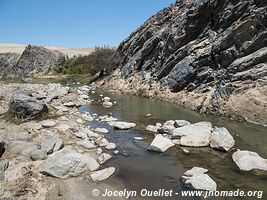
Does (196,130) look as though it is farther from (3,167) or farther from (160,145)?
(3,167)

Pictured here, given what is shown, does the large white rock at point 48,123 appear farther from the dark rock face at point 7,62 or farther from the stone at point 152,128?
the dark rock face at point 7,62

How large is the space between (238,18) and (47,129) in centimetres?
1600

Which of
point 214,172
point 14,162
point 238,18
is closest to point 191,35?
point 238,18

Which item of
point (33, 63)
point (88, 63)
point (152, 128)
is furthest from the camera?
point (33, 63)

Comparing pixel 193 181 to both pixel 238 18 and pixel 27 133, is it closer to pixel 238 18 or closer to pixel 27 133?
pixel 27 133

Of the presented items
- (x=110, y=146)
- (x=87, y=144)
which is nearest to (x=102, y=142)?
(x=110, y=146)

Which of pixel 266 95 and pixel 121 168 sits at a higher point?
pixel 266 95

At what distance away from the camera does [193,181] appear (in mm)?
7938

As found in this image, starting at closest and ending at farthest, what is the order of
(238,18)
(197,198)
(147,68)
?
(197,198) < (238,18) < (147,68)

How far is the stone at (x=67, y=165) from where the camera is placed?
8.29 metres

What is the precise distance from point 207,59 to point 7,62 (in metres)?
62.5

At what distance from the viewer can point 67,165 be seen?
851 centimetres

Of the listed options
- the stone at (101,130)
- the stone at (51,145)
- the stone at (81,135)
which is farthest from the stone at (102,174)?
the stone at (101,130)

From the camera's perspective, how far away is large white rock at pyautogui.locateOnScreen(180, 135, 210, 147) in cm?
1145
